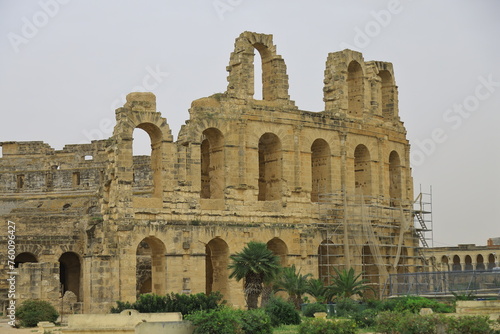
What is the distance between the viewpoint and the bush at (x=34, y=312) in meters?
29.3

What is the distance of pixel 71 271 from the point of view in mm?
41344

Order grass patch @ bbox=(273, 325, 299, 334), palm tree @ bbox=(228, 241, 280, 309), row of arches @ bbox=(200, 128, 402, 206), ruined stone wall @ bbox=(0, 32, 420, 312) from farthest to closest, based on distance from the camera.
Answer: row of arches @ bbox=(200, 128, 402, 206) → ruined stone wall @ bbox=(0, 32, 420, 312) → palm tree @ bbox=(228, 241, 280, 309) → grass patch @ bbox=(273, 325, 299, 334)

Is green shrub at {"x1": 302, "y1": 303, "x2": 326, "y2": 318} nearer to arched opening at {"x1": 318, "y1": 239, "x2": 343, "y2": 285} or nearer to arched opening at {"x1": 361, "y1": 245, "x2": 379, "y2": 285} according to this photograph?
arched opening at {"x1": 318, "y1": 239, "x2": 343, "y2": 285}

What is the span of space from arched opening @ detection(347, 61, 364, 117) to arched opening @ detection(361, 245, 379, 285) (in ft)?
21.7

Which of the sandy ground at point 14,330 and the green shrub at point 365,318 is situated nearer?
the green shrub at point 365,318

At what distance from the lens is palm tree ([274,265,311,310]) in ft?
103

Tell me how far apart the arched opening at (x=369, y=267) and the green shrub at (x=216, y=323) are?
62.0 ft

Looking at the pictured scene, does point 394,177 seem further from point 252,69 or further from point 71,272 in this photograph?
point 71,272

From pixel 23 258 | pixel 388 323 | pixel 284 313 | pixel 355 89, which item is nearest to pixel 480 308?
pixel 388 323

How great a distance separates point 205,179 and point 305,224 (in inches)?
197

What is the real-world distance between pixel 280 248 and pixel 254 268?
675 cm

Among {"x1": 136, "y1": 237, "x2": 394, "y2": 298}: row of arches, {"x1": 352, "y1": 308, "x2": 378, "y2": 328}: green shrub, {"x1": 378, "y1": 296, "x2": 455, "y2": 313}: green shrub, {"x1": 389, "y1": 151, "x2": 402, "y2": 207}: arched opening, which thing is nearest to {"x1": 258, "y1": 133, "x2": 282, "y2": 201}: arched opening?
{"x1": 136, "y1": 237, "x2": 394, "y2": 298}: row of arches

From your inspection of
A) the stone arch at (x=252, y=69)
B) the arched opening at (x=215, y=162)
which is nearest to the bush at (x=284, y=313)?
the arched opening at (x=215, y=162)

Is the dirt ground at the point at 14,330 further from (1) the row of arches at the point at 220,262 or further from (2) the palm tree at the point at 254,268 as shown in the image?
(2) the palm tree at the point at 254,268
